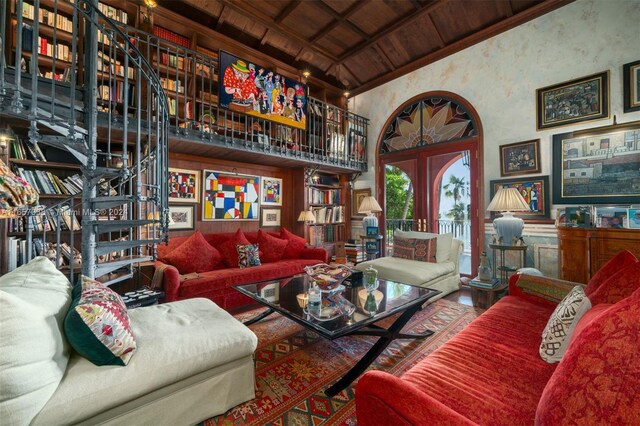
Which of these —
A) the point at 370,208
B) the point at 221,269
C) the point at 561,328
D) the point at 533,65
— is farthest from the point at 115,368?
the point at 533,65

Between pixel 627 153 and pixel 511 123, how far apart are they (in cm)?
124

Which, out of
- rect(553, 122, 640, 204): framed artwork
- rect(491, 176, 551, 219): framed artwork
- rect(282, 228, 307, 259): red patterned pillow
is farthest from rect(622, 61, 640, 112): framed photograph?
rect(282, 228, 307, 259): red patterned pillow

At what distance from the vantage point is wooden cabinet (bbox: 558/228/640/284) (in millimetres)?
2461

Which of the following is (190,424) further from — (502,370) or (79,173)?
(79,173)

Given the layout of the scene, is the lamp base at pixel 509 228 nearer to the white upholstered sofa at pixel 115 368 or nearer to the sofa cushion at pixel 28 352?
the white upholstered sofa at pixel 115 368

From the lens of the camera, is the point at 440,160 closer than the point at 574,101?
No

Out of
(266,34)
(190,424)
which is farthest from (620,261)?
(266,34)

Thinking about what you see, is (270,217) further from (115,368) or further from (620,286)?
(620,286)

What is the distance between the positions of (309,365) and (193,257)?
6.71 ft

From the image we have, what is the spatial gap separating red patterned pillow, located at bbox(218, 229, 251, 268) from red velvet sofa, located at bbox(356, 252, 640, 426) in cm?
288

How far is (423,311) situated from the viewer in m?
2.90

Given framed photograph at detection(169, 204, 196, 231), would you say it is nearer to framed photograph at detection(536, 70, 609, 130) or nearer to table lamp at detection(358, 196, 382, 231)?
table lamp at detection(358, 196, 382, 231)

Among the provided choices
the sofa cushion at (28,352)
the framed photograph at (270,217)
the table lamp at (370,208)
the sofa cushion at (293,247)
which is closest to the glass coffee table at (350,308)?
the sofa cushion at (28,352)

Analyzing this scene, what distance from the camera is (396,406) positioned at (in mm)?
823
